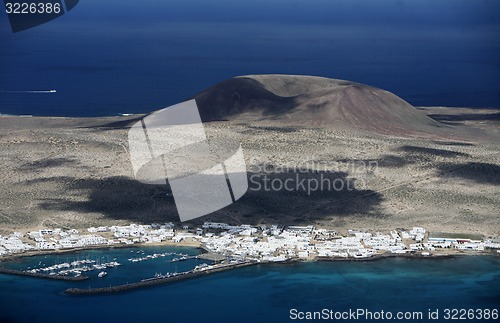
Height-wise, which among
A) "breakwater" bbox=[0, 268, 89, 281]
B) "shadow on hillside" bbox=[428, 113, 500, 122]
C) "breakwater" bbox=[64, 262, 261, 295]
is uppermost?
"breakwater" bbox=[0, 268, 89, 281]

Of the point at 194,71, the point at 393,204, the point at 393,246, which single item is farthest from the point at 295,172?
the point at 194,71

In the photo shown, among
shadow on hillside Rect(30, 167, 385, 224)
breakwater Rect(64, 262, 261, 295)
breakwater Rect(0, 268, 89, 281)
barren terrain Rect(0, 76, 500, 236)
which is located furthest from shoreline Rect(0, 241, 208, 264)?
shadow on hillside Rect(30, 167, 385, 224)

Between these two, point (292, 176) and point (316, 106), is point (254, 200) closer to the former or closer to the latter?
point (292, 176)

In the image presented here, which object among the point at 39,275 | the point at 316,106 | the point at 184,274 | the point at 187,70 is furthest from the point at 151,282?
the point at 187,70

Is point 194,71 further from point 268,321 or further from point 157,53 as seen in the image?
point 268,321

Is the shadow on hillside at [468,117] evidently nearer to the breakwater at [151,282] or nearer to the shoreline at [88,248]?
the shoreline at [88,248]

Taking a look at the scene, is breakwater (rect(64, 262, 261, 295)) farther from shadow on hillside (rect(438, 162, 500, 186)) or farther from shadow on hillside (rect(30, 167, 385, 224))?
shadow on hillside (rect(438, 162, 500, 186))

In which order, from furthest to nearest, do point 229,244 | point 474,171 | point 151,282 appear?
point 474,171 < point 229,244 < point 151,282
